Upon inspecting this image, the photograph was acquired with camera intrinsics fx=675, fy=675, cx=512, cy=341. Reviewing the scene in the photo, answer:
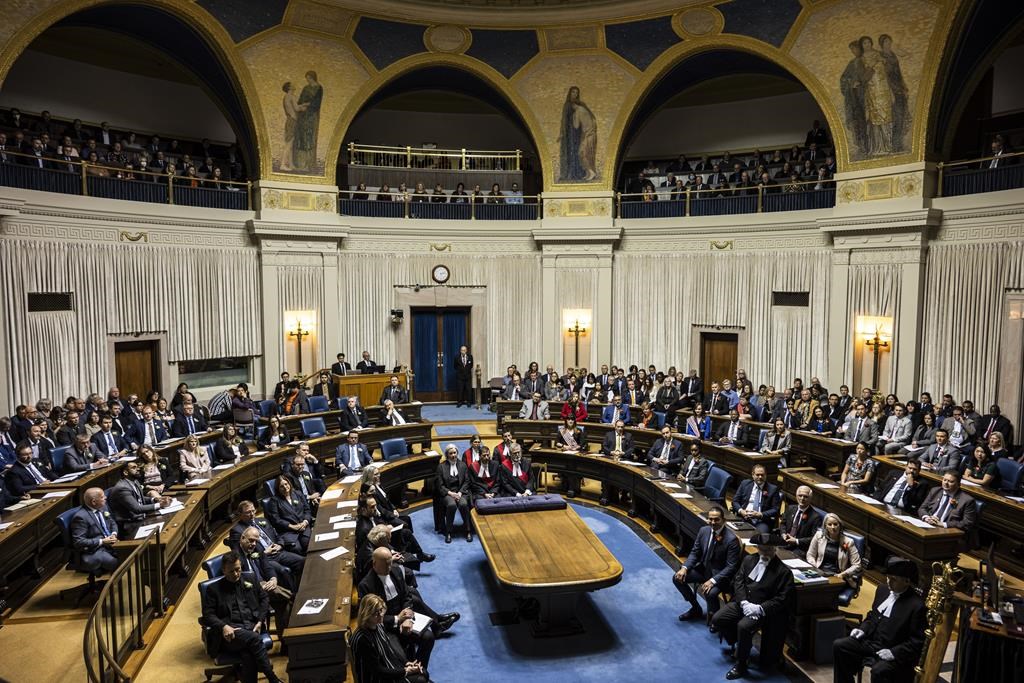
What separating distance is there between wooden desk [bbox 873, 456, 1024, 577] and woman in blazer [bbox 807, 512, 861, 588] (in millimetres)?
2844

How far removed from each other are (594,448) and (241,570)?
28.9ft

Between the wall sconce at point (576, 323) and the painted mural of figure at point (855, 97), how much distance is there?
297 inches

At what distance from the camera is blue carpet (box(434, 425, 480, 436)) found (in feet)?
51.3

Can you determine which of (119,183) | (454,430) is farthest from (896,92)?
(119,183)

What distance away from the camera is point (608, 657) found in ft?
21.5

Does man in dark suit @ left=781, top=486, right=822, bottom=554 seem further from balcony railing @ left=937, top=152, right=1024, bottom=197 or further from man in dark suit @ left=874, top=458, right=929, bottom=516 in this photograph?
balcony railing @ left=937, top=152, right=1024, bottom=197

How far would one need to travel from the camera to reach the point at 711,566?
701cm

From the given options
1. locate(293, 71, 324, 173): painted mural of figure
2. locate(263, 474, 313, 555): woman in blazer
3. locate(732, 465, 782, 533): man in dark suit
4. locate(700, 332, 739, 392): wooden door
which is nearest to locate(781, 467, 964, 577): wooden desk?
locate(732, 465, 782, 533): man in dark suit

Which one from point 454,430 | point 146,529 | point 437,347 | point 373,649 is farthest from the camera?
point 437,347

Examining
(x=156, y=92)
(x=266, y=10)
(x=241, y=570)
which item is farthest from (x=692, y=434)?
(x=156, y=92)

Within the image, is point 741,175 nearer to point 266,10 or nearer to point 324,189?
point 324,189

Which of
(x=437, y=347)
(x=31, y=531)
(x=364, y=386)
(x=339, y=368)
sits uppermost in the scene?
(x=437, y=347)

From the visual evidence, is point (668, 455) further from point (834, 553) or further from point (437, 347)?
point (437, 347)

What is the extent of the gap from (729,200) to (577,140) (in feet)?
14.1
